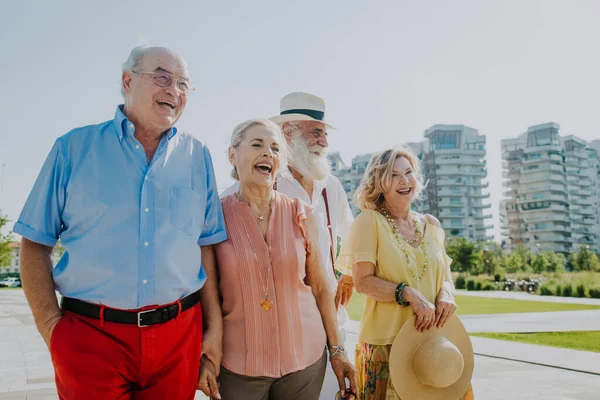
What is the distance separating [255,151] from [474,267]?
2053 inches

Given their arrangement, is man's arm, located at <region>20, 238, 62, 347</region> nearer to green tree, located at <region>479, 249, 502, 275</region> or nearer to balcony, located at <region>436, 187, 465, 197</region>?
green tree, located at <region>479, 249, 502, 275</region>

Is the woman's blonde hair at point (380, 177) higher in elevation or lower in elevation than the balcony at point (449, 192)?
lower

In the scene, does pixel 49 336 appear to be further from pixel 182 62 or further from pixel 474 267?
pixel 474 267

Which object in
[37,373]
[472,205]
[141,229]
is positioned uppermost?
[472,205]

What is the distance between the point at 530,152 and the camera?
99500 millimetres

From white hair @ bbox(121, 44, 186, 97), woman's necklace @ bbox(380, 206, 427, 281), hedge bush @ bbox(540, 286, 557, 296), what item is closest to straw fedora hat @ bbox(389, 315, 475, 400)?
woman's necklace @ bbox(380, 206, 427, 281)

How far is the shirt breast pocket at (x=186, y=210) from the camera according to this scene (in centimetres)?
202

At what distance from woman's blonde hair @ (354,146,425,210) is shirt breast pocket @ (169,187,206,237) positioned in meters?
1.37

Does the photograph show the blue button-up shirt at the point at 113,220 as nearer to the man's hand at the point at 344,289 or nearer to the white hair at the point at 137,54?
the white hair at the point at 137,54

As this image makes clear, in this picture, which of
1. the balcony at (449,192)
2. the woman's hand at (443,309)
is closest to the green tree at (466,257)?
the woman's hand at (443,309)

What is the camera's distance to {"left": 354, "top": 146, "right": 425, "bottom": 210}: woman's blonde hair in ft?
10.3

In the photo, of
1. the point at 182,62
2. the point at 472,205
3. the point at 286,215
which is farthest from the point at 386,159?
the point at 472,205

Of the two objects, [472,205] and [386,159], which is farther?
[472,205]

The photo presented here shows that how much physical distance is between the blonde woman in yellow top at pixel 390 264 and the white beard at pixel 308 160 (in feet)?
1.15
